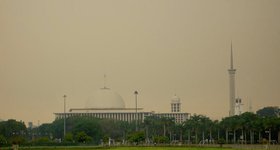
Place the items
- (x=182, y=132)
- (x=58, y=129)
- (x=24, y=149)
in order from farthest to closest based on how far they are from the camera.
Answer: (x=58, y=129) < (x=182, y=132) < (x=24, y=149)

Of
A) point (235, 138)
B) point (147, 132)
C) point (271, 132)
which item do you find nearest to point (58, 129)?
point (147, 132)

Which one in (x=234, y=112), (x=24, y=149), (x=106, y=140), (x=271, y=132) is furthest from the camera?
(x=234, y=112)

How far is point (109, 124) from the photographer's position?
529 feet

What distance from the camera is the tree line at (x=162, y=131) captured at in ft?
381

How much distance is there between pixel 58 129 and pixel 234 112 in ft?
144

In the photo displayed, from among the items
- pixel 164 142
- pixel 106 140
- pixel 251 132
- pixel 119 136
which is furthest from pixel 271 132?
pixel 119 136

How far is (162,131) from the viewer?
151 metres

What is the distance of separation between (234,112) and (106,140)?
195 feet

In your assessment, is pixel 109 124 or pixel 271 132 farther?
pixel 109 124

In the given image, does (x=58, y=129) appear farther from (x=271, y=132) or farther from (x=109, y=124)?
(x=271, y=132)

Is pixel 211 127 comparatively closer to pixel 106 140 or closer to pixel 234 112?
pixel 106 140

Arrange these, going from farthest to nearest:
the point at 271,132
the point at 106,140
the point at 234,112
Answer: the point at 234,112
the point at 106,140
the point at 271,132

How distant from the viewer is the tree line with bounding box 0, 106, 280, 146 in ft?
381

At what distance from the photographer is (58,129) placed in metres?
157
